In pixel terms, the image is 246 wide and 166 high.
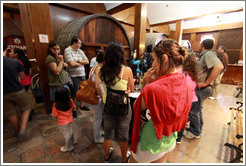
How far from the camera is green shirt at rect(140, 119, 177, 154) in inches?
35.4

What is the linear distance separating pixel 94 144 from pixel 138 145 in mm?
1158

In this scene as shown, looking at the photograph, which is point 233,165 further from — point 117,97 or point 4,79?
point 4,79

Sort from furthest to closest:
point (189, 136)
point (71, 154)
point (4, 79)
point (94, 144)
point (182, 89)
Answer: point (189, 136) → point (94, 144) → point (71, 154) → point (182, 89) → point (4, 79)

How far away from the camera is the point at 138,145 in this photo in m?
0.99

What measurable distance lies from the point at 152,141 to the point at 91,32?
297 centimetres

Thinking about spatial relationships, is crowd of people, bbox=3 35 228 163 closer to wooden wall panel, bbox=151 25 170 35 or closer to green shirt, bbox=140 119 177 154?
green shirt, bbox=140 119 177 154

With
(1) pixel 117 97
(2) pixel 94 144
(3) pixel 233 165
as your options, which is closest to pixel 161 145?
(3) pixel 233 165

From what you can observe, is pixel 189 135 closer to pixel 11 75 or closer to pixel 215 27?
pixel 11 75

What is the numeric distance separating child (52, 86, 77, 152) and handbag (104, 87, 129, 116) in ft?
1.55

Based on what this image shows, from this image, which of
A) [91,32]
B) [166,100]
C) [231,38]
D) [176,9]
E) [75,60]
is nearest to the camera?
[166,100]

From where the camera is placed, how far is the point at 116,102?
1.22 m

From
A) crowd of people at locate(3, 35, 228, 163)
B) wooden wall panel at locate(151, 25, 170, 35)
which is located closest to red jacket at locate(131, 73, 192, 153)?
crowd of people at locate(3, 35, 228, 163)

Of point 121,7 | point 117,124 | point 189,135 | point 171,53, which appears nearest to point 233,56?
point 121,7

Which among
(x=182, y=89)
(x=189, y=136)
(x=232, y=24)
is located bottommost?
(x=189, y=136)
